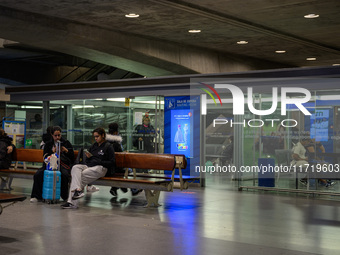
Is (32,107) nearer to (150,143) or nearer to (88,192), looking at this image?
(150,143)

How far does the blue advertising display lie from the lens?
13.8m

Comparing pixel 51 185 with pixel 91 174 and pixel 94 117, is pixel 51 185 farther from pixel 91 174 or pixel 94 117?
pixel 94 117

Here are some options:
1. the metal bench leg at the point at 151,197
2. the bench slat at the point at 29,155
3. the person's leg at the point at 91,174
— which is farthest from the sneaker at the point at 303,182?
the bench slat at the point at 29,155

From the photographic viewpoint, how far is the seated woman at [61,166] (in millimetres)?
10370

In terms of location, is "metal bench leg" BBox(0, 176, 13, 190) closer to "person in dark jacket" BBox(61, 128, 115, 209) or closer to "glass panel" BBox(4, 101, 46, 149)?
"person in dark jacket" BBox(61, 128, 115, 209)

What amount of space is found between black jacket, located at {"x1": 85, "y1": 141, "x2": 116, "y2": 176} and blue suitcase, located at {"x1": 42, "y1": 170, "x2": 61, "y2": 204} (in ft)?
2.13

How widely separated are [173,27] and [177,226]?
233 inches

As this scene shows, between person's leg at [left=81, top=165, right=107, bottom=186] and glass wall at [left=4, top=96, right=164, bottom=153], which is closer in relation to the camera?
person's leg at [left=81, top=165, right=107, bottom=186]

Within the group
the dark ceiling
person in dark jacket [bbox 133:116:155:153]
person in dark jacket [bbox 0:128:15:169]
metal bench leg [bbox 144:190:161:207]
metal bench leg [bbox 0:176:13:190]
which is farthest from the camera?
person in dark jacket [bbox 133:116:155:153]

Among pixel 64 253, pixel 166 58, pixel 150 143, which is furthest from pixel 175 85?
pixel 64 253

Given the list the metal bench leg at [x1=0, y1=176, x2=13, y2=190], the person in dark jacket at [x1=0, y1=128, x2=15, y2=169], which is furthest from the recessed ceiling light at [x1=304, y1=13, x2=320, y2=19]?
the metal bench leg at [x1=0, y1=176, x2=13, y2=190]

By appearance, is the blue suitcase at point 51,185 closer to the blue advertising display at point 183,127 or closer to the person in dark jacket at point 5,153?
the person in dark jacket at point 5,153

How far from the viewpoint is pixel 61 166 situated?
10594 mm

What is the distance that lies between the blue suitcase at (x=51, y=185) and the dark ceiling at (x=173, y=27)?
3.31 meters
